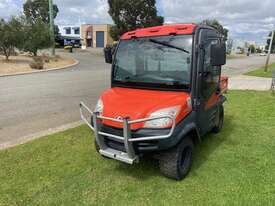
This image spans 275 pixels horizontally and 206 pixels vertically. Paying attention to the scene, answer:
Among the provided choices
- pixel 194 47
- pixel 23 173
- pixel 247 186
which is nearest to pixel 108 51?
pixel 194 47

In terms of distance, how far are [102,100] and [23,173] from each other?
1.60 metres

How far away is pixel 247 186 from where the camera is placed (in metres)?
3.64

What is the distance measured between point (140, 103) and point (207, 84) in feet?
4.35

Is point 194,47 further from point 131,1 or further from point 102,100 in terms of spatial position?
point 131,1

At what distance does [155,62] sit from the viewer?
13.4 feet

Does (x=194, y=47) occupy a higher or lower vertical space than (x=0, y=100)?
higher

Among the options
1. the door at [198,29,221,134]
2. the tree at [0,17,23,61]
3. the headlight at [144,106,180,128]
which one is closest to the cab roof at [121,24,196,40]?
Answer: the door at [198,29,221,134]

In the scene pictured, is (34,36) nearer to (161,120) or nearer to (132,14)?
(132,14)

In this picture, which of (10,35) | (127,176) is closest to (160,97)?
(127,176)

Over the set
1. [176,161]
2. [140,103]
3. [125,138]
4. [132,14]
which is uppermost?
[132,14]

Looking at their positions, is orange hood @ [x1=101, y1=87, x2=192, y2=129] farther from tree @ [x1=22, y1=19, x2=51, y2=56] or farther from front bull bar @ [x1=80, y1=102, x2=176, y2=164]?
tree @ [x1=22, y1=19, x2=51, y2=56]

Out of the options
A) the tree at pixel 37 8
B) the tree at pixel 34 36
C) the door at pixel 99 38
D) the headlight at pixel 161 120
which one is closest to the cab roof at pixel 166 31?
the headlight at pixel 161 120

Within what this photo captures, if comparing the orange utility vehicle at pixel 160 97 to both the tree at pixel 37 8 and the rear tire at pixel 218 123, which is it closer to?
the rear tire at pixel 218 123

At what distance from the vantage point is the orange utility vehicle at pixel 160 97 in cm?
339
